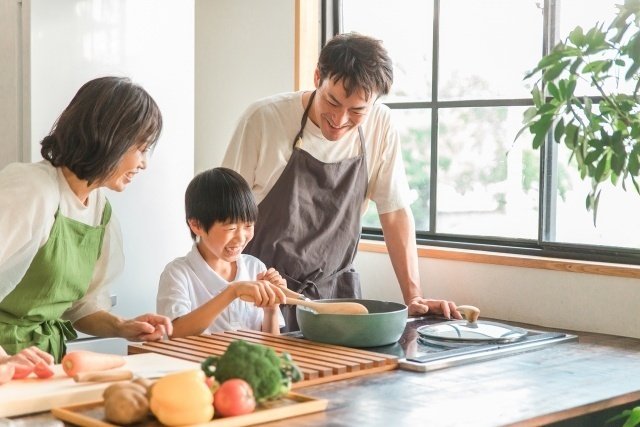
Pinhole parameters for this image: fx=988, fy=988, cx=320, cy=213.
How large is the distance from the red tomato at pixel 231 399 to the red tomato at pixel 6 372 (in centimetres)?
41

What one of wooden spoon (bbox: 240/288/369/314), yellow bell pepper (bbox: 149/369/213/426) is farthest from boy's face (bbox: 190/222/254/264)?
yellow bell pepper (bbox: 149/369/213/426)

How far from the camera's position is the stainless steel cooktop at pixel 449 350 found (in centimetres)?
203

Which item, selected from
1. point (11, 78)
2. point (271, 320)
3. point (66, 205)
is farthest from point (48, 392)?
point (11, 78)

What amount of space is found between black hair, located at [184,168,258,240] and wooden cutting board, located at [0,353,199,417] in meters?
0.65

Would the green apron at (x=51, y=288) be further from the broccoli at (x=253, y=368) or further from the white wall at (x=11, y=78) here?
the white wall at (x=11, y=78)

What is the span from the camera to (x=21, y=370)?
1.73 meters

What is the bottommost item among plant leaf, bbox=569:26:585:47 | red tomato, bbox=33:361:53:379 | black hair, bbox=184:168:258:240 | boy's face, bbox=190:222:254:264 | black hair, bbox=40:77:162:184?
red tomato, bbox=33:361:53:379

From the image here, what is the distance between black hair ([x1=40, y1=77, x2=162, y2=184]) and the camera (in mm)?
2082

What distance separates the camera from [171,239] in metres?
3.44

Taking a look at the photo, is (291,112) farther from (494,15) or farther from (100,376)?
(100,376)

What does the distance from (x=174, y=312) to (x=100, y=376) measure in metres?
0.70

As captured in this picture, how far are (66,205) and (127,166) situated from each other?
163 millimetres

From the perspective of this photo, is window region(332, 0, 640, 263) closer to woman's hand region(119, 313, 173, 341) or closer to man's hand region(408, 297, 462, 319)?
man's hand region(408, 297, 462, 319)

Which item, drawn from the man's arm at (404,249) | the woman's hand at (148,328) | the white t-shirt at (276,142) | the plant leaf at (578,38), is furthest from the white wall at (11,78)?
the plant leaf at (578,38)
